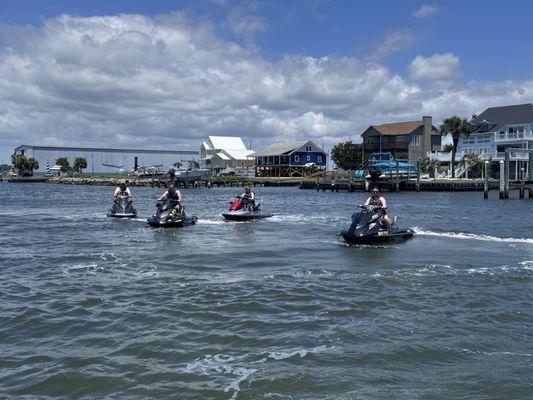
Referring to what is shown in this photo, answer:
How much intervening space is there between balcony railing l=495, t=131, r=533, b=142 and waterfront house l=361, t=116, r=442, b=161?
12.6 metres

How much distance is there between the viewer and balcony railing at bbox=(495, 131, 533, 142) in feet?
264

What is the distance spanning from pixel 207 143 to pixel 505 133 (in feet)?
225

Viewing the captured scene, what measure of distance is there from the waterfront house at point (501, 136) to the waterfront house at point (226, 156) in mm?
42862

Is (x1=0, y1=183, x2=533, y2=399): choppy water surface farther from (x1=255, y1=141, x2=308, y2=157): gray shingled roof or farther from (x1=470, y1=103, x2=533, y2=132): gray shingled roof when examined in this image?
Result: (x1=255, y1=141, x2=308, y2=157): gray shingled roof

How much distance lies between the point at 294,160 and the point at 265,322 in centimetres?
9848

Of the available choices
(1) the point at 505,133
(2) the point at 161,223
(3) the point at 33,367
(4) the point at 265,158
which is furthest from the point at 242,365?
(4) the point at 265,158

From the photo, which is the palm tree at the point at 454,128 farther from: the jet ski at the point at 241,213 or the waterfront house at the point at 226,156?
the jet ski at the point at 241,213

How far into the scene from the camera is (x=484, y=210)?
40.4 metres

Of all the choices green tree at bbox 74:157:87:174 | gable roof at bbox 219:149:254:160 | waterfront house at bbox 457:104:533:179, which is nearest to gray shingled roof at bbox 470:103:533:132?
waterfront house at bbox 457:104:533:179

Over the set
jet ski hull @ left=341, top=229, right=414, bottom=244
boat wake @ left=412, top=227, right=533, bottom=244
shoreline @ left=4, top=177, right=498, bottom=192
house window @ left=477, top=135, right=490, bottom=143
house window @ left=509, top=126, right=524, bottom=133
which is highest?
house window @ left=509, top=126, right=524, bottom=133

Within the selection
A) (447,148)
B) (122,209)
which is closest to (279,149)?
(447,148)

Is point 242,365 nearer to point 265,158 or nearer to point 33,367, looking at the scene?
point 33,367

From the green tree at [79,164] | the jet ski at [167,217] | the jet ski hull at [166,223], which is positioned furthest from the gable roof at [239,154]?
the jet ski hull at [166,223]

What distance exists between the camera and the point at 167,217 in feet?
84.5
